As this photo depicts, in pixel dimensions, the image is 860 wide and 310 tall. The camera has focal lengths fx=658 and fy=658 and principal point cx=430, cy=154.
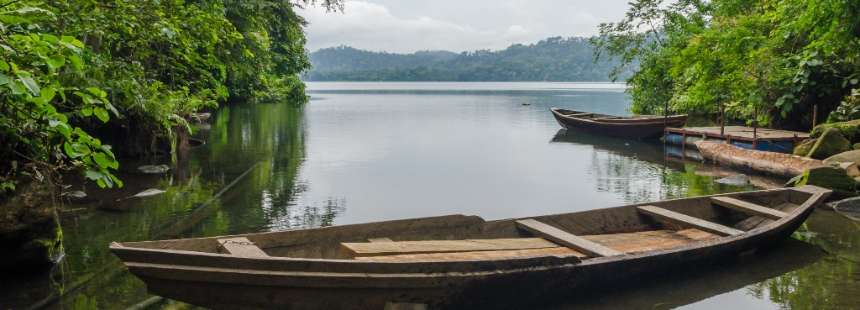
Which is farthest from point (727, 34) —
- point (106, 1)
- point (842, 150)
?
point (106, 1)

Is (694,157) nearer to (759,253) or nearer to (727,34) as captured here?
(727,34)

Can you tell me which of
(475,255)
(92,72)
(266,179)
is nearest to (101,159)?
(475,255)

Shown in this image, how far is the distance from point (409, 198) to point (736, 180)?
8.47 m

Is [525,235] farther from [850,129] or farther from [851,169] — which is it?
[850,129]

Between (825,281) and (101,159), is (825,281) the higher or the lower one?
the lower one

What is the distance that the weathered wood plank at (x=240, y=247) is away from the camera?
6023 mm

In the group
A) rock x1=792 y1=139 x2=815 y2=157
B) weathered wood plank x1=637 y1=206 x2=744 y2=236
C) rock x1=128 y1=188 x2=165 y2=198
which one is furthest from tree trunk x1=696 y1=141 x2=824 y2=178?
rock x1=128 y1=188 x2=165 y2=198

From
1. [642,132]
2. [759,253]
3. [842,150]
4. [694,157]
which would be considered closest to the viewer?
[759,253]

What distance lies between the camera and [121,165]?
1675 centimetres

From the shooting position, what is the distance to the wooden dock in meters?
19.6

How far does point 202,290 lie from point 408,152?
19.0 meters

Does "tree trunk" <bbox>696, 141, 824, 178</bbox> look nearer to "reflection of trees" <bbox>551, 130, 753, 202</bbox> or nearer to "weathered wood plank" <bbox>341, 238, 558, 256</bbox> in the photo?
"reflection of trees" <bbox>551, 130, 753, 202</bbox>

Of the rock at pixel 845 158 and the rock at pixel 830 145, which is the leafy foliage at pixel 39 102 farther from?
the rock at pixel 830 145

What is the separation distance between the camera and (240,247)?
623 centimetres
